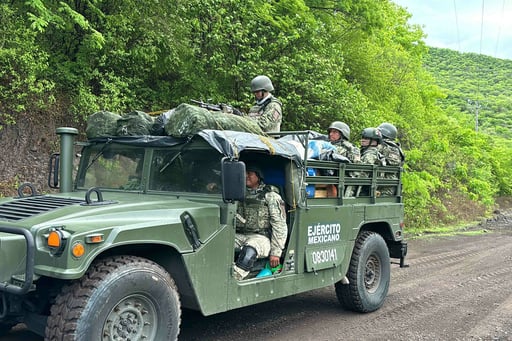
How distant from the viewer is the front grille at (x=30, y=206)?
413 centimetres

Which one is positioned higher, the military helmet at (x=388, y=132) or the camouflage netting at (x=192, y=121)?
the military helmet at (x=388, y=132)

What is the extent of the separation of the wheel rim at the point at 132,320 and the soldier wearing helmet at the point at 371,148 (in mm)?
4299

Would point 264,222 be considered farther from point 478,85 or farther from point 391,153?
point 478,85

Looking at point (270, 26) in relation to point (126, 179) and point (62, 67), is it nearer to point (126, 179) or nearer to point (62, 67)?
point (62, 67)

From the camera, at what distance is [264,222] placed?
5.14 metres

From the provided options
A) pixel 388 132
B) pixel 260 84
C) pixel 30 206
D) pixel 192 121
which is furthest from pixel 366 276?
pixel 30 206

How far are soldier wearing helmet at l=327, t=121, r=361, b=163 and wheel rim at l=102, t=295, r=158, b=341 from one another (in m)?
3.79

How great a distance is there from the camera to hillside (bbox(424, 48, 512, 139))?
5091 cm

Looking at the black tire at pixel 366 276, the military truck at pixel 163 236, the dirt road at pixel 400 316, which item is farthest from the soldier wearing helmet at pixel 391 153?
the dirt road at pixel 400 316

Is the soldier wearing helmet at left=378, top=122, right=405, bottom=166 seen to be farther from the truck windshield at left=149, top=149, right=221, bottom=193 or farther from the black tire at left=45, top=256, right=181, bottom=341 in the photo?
the black tire at left=45, top=256, right=181, bottom=341

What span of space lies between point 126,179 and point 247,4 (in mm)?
7443

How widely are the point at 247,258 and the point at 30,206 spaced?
1951 mm

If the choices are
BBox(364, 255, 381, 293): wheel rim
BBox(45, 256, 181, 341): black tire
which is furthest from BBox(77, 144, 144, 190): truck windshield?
BBox(364, 255, 381, 293): wheel rim

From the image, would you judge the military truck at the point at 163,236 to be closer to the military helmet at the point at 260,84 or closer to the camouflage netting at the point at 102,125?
the camouflage netting at the point at 102,125
